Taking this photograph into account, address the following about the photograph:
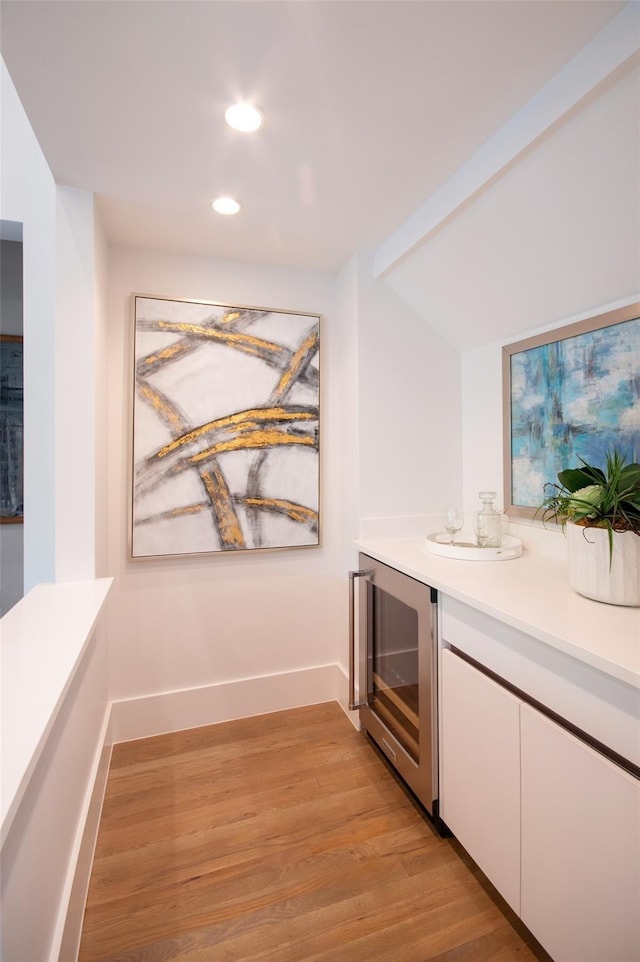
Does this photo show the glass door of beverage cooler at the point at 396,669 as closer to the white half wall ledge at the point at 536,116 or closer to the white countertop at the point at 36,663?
the white countertop at the point at 36,663

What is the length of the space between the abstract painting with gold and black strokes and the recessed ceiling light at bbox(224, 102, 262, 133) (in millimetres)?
895

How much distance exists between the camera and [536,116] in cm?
124

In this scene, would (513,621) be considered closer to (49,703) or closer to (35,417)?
(49,703)

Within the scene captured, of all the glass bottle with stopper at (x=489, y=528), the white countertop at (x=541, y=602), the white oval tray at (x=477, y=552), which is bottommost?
the white countertop at (x=541, y=602)

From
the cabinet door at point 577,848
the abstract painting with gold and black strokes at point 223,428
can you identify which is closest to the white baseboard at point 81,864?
the abstract painting with gold and black strokes at point 223,428

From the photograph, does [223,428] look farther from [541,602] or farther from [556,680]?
[556,680]

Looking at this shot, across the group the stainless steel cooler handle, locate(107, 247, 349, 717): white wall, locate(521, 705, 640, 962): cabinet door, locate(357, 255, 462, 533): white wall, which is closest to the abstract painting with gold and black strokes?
locate(107, 247, 349, 717): white wall

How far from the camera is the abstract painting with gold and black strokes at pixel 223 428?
2.09m

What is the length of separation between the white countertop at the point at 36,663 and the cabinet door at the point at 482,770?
108cm

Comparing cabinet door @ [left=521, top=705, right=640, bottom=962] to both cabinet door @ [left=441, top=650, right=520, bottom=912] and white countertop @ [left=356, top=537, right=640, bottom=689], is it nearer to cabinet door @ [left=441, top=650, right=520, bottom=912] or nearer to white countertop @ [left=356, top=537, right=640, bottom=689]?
cabinet door @ [left=441, top=650, right=520, bottom=912]

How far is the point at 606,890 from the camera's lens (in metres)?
0.92

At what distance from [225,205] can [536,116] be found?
3.65ft

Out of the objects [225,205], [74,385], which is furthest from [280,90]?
[74,385]

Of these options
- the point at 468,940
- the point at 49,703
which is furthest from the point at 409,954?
the point at 49,703
